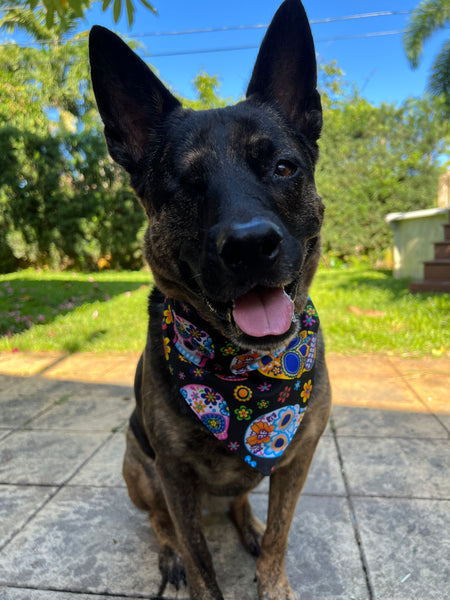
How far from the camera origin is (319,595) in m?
1.80

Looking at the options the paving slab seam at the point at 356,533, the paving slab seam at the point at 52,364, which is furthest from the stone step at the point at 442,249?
the paving slab seam at the point at 52,364

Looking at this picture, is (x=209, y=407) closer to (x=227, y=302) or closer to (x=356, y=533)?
(x=227, y=302)

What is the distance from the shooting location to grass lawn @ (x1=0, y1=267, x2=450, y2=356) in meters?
5.06

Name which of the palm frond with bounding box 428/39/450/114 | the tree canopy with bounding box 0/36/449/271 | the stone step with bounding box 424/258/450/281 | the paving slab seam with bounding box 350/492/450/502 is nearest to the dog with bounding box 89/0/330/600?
the paving slab seam with bounding box 350/492/450/502

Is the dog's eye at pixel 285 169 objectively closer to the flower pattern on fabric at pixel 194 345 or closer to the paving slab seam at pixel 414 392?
the flower pattern on fabric at pixel 194 345

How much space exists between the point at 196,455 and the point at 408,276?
30.9ft

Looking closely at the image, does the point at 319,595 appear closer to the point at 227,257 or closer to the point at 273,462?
the point at 273,462

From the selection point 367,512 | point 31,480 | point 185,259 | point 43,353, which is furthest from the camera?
point 43,353

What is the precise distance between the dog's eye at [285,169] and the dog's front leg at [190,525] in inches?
49.0

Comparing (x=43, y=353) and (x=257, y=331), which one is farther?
(x=43, y=353)

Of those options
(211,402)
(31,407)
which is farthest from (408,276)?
(211,402)

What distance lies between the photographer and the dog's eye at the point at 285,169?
1.72 m

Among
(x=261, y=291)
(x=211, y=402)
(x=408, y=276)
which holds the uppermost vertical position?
(x=261, y=291)

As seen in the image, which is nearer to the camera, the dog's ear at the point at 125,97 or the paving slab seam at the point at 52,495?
the dog's ear at the point at 125,97
